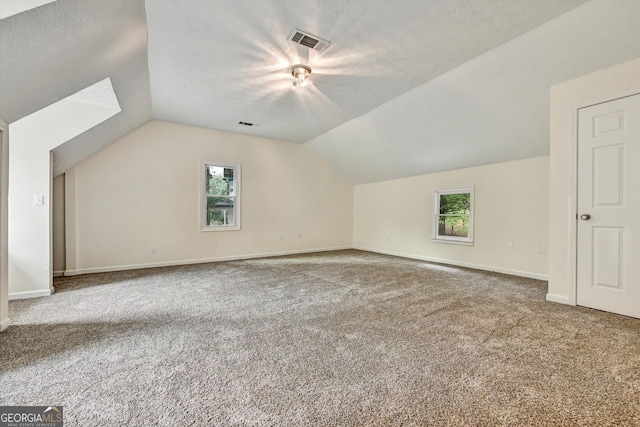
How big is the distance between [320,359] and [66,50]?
106 inches

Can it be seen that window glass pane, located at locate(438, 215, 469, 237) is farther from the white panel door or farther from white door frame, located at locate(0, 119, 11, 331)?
white door frame, located at locate(0, 119, 11, 331)

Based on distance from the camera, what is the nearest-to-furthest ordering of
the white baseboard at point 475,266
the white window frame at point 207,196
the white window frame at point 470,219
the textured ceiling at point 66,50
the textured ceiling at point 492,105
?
the textured ceiling at point 66,50 < the textured ceiling at point 492,105 < the white baseboard at point 475,266 < the white window frame at point 470,219 < the white window frame at point 207,196

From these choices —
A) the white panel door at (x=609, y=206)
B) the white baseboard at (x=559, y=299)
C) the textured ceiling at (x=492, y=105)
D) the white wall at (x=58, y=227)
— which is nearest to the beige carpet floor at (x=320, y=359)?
the white baseboard at (x=559, y=299)

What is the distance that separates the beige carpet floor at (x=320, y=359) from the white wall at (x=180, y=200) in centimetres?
146

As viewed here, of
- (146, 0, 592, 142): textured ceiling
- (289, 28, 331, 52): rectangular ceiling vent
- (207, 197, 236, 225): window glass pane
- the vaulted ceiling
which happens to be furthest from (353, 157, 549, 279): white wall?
(289, 28, 331, 52): rectangular ceiling vent

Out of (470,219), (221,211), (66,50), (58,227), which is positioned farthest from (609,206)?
(58,227)

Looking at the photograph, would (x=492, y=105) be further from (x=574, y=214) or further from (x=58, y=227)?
(x=58, y=227)

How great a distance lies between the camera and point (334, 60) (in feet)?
9.45

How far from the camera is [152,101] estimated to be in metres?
3.89

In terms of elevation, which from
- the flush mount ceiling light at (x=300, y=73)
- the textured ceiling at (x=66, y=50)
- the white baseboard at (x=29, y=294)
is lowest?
the white baseboard at (x=29, y=294)

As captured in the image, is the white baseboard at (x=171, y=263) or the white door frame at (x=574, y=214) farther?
the white baseboard at (x=171, y=263)

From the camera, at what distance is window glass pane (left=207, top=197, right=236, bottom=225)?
5305mm

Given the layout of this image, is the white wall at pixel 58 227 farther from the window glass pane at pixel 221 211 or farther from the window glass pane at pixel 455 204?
the window glass pane at pixel 455 204

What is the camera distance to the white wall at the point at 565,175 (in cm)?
269
